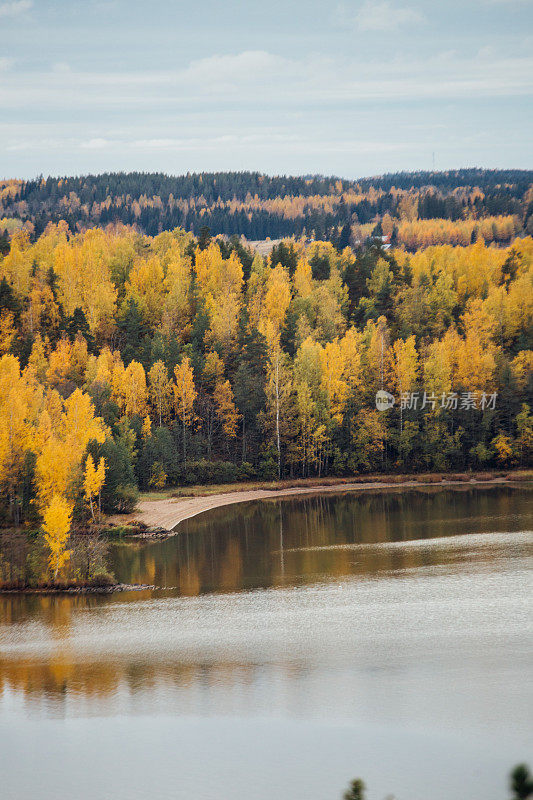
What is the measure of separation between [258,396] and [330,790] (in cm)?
4946

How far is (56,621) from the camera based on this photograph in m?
33.2

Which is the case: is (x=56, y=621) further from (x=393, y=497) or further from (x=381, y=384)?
(x=381, y=384)

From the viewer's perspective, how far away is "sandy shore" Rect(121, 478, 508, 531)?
52.8 m

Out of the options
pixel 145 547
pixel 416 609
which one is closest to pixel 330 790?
pixel 416 609

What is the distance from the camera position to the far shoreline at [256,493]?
5228cm

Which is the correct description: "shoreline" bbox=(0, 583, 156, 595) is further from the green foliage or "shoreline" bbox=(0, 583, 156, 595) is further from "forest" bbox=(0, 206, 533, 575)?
the green foliage

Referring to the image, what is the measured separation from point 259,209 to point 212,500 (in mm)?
128381

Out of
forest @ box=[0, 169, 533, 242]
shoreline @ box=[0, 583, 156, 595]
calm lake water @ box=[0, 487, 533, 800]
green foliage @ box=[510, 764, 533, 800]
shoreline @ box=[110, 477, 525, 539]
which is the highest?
forest @ box=[0, 169, 533, 242]

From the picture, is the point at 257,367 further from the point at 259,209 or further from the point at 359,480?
the point at 259,209

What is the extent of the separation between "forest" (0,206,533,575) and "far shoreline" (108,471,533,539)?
1914mm

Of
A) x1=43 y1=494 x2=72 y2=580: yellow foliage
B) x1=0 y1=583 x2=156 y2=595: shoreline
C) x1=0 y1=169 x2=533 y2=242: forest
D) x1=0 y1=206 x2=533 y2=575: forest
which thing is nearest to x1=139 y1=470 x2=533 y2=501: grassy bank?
x1=0 y1=206 x2=533 y2=575: forest

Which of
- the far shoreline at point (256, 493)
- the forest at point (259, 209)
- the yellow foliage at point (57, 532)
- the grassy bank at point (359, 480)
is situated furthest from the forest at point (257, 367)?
the forest at point (259, 209)

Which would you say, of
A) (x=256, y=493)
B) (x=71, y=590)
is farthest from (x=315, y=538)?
(x=71, y=590)

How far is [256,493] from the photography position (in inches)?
2459
